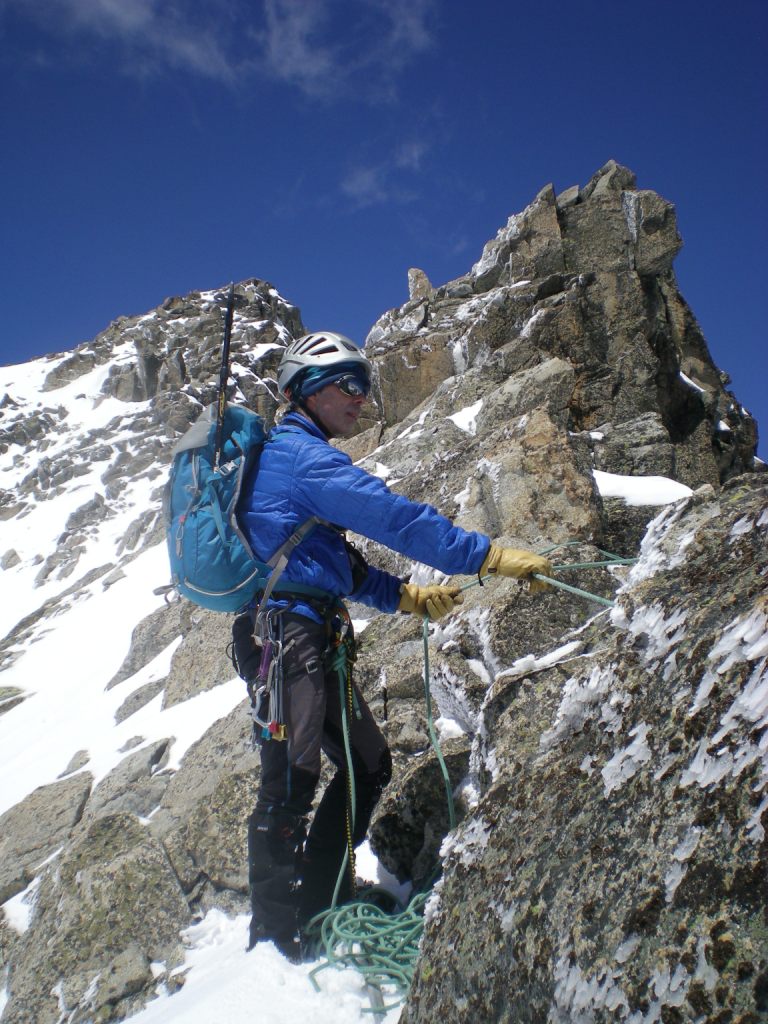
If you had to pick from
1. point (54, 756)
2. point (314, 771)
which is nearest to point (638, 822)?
point (314, 771)

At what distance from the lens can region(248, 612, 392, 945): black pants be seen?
11.4 feet

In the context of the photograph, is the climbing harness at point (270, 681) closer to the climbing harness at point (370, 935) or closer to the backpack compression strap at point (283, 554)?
the backpack compression strap at point (283, 554)

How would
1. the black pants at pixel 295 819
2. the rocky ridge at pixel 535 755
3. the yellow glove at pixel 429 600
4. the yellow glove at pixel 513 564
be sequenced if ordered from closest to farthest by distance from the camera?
1. the rocky ridge at pixel 535 755
2. the yellow glove at pixel 513 564
3. the black pants at pixel 295 819
4. the yellow glove at pixel 429 600

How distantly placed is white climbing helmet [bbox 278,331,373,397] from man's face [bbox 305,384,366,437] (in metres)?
0.16

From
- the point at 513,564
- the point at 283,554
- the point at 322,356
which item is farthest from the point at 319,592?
the point at 322,356

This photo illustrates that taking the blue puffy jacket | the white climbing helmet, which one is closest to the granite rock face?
the blue puffy jacket

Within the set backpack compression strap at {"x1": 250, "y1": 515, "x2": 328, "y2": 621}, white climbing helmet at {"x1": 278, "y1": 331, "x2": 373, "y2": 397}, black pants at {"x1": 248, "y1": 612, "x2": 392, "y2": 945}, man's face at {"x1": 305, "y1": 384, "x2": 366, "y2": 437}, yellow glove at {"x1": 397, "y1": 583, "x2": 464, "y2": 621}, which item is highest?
white climbing helmet at {"x1": 278, "y1": 331, "x2": 373, "y2": 397}

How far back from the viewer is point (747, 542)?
2.27 meters

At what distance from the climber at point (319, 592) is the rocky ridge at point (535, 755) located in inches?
24.8

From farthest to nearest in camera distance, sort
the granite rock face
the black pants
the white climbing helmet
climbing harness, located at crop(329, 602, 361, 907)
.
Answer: the white climbing helmet < climbing harness, located at crop(329, 602, 361, 907) < the black pants < the granite rock face

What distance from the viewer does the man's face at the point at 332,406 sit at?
13.1ft

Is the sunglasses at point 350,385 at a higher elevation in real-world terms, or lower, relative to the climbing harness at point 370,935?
higher

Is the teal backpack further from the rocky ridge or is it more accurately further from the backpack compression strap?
the rocky ridge

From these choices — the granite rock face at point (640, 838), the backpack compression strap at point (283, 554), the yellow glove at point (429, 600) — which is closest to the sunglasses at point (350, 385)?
the backpack compression strap at point (283, 554)
